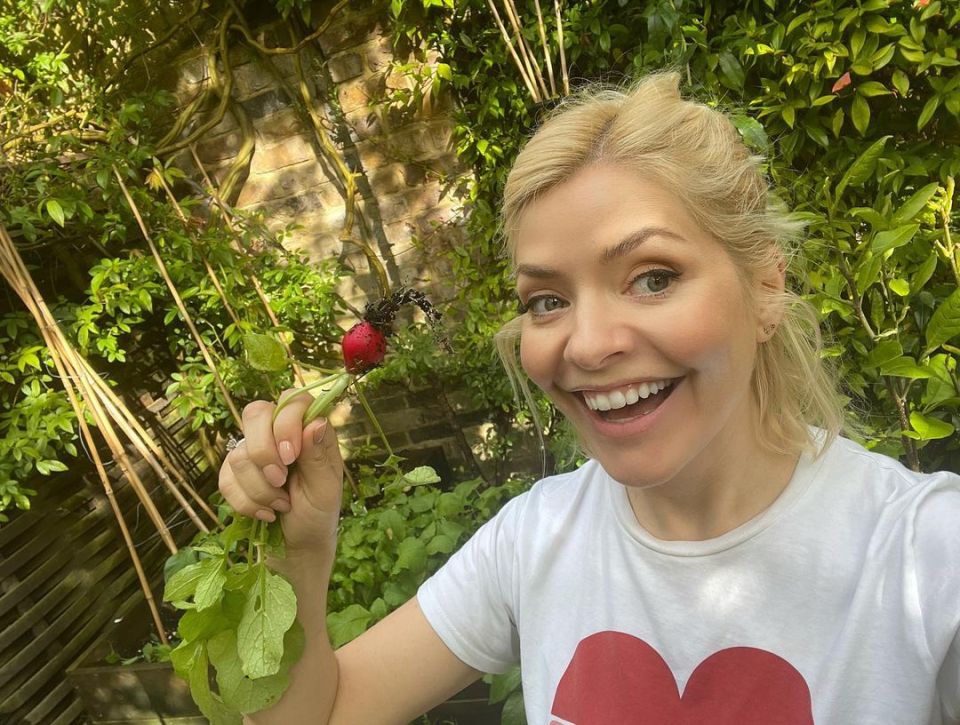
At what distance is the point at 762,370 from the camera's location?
0.90 meters

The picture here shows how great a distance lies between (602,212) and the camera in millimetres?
734

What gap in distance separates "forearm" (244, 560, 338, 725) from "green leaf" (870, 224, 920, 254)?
3.38 feet

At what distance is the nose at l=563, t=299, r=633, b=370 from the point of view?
73cm

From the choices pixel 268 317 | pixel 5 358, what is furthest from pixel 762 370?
pixel 5 358

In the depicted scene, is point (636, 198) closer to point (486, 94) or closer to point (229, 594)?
point (229, 594)

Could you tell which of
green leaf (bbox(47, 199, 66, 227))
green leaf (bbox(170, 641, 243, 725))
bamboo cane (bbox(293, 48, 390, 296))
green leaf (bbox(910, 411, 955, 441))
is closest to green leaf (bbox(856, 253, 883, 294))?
green leaf (bbox(910, 411, 955, 441))

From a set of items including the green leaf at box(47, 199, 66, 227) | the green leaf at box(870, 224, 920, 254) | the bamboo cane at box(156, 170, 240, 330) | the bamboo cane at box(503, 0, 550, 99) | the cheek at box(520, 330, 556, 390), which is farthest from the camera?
the bamboo cane at box(156, 170, 240, 330)

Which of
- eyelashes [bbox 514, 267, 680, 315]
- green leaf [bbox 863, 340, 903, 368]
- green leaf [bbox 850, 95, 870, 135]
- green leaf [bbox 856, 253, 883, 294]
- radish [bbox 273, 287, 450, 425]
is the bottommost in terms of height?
green leaf [bbox 863, 340, 903, 368]

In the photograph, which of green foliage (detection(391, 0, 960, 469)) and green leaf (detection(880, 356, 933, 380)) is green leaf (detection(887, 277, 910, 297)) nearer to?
green foliage (detection(391, 0, 960, 469))

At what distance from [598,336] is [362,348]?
280mm

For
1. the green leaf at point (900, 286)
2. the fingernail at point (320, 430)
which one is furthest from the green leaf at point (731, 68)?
the fingernail at point (320, 430)

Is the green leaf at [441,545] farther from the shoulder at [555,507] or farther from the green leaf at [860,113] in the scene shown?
the green leaf at [860,113]

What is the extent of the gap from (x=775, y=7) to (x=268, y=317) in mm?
2098

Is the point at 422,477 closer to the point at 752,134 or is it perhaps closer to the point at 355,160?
the point at 752,134
